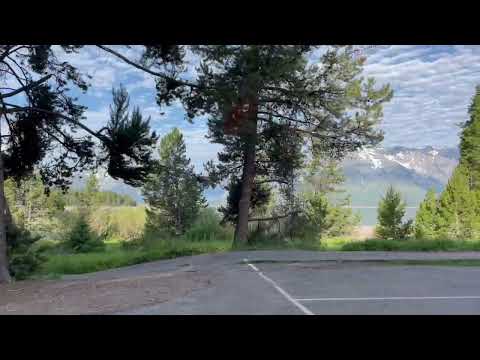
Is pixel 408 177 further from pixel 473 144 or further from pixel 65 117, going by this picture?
pixel 65 117

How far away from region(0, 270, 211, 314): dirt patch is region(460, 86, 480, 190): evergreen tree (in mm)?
17700

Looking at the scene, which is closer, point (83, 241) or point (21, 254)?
point (21, 254)

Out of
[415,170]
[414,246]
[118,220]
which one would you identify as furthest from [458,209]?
[118,220]

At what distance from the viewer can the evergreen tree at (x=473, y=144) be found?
20.8m

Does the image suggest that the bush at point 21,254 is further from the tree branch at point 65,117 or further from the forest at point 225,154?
the tree branch at point 65,117

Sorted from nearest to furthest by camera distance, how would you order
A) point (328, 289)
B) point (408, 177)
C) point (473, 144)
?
point (328, 289), point (473, 144), point (408, 177)

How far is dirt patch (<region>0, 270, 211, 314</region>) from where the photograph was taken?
462 cm

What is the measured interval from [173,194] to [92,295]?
1861 centimetres

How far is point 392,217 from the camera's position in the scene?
20172mm

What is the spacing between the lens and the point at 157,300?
5.15 m
